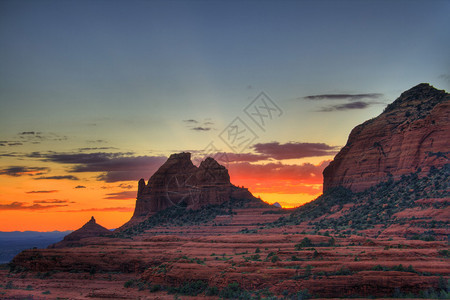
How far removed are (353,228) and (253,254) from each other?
551 inches

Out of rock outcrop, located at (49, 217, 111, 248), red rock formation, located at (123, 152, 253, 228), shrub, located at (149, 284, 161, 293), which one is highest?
red rock formation, located at (123, 152, 253, 228)

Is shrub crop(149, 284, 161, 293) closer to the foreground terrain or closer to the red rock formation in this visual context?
the foreground terrain

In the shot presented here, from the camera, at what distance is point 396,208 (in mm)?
48844

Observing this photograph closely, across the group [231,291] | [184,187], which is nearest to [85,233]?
[184,187]

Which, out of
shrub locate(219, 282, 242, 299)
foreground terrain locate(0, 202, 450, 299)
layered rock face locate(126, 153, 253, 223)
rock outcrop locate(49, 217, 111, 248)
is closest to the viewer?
foreground terrain locate(0, 202, 450, 299)

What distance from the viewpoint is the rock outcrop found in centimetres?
9637

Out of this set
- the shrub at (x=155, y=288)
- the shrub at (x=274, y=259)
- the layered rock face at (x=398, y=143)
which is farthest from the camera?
the layered rock face at (x=398, y=143)

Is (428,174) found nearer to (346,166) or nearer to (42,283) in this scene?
(346,166)

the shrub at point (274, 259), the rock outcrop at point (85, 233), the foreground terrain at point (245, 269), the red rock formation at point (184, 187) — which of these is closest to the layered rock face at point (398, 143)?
the foreground terrain at point (245, 269)

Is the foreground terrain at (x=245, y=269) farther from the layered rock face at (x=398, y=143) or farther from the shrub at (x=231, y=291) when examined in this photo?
the layered rock face at (x=398, y=143)

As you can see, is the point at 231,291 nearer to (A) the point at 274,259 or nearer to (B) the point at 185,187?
(A) the point at 274,259

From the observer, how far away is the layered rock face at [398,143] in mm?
53094

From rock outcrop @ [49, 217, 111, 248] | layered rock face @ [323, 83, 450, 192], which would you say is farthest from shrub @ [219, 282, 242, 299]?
rock outcrop @ [49, 217, 111, 248]

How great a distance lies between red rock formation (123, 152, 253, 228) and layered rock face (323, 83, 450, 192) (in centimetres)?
2711
